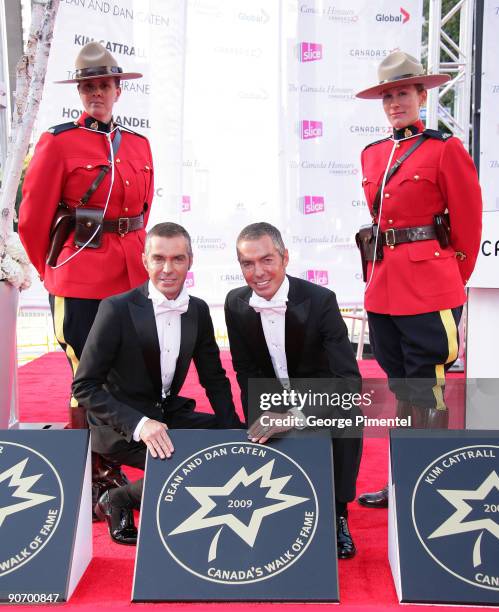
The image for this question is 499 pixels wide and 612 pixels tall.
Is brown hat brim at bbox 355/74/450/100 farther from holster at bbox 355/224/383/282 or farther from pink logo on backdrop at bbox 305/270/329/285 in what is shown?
pink logo on backdrop at bbox 305/270/329/285

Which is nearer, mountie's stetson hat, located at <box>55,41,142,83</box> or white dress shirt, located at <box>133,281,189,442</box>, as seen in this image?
white dress shirt, located at <box>133,281,189,442</box>

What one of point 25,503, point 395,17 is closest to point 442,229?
point 25,503

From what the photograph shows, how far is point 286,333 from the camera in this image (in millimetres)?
2217

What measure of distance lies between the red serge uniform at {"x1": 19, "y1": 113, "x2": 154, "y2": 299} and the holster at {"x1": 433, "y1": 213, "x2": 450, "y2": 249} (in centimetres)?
110

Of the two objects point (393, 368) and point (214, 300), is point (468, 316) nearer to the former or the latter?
point (393, 368)

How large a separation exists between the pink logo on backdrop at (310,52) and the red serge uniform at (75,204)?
2.52 meters

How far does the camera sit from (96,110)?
2.59 metres

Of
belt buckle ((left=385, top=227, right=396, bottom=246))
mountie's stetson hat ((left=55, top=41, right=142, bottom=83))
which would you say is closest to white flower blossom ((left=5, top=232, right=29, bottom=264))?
mountie's stetson hat ((left=55, top=41, right=142, bottom=83))

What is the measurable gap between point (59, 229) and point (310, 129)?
8.94 ft

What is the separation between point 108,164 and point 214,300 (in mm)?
2467

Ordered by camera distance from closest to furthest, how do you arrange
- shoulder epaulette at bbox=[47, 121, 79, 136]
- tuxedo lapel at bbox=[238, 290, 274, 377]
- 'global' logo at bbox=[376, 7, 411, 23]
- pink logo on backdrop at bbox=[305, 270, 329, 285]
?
1. tuxedo lapel at bbox=[238, 290, 274, 377]
2. shoulder epaulette at bbox=[47, 121, 79, 136]
3. 'global' logo at bbox=[376, 7, 411, 23]
4. pink logo on backdrop at bbox=[305, 270, 329, 285]

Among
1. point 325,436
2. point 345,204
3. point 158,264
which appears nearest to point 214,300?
point 345,204

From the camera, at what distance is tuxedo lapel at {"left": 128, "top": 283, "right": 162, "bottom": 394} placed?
7.07 feet

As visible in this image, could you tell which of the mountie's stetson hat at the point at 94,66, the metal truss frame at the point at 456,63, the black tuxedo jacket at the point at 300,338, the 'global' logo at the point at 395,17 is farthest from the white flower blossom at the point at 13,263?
the 'global' logo at the point at 395,17
